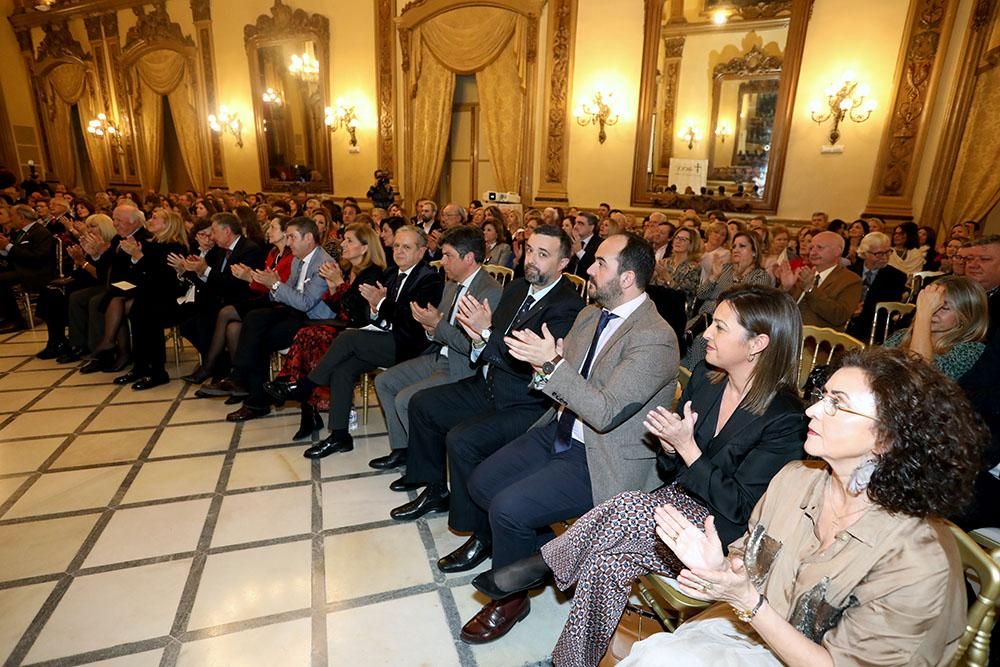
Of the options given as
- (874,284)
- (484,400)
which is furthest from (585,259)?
(484,400)

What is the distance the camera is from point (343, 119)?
386 inches

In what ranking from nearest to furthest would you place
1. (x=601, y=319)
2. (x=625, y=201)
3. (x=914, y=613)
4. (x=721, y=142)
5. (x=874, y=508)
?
1. (x=914, y=613)
2. (x=874, y=508)
3. (x=601, y=319)
4. (x=721, y=142)
5. (x=625, y=201)

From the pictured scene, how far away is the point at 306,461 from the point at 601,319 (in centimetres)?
209

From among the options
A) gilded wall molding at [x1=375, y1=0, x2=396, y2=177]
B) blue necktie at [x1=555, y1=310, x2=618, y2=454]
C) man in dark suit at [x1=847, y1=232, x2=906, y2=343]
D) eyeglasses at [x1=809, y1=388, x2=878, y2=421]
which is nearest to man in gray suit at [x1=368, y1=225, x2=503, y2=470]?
blue necktie at [x1=555, y1=310, x2=618, y2=454]

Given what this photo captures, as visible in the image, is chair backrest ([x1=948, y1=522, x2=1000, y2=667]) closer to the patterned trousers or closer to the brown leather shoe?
the patterned trousers

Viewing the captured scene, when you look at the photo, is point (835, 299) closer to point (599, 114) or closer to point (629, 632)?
point (629, 632)

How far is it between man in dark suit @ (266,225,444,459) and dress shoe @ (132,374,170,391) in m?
1.83

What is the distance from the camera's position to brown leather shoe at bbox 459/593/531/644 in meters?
1.92

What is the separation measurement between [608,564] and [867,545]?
70cm

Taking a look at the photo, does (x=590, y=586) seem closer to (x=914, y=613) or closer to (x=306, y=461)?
(x=914, y=613)

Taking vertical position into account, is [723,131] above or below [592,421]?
above

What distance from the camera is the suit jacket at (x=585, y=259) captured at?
5285 millimetres

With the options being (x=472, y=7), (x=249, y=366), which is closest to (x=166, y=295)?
(x=249, y=366)

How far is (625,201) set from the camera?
7.90m
